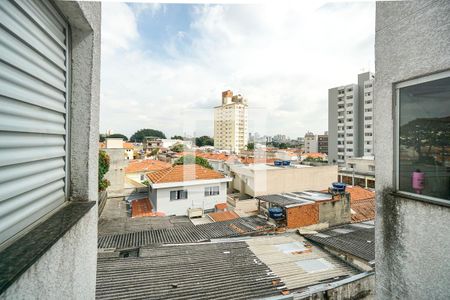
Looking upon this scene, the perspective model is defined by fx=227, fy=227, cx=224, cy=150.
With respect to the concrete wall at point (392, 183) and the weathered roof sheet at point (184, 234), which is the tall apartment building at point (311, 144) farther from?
the concrete wall at point (392, 183)

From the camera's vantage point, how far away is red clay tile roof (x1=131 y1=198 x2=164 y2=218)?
14.9 m

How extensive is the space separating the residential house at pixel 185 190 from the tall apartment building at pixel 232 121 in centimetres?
4089

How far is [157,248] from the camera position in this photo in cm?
676

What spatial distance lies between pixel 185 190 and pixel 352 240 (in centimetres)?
1130

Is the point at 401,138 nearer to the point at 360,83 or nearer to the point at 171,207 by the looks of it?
the point at 171,207

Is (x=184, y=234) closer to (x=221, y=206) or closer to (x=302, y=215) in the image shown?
(x=302, y=215)

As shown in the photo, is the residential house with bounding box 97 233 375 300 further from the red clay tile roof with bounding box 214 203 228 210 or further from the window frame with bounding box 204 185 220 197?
the window frame with bounding box 204 185 220 197

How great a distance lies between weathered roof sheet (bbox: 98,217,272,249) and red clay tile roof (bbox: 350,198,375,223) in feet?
19.6

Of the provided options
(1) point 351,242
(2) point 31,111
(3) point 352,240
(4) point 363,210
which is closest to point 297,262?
(1) point 351,242

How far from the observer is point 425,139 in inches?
89.1

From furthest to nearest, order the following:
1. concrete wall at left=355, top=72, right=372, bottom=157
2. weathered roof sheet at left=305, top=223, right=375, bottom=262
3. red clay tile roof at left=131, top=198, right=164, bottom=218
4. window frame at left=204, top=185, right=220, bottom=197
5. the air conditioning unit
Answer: concrete wall at left=355, top=72, right=372, bottom=157 < window frame at left=204, top=185, right=220, bottom=197 < red clay tile roof at left=131, top=198, right=164, bottom=218 < the air conditioning unit < weathered roof sheet at left=305, top=223, right=375, bottom=262

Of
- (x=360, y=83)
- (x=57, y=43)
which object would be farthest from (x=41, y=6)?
(x=360, y=83)

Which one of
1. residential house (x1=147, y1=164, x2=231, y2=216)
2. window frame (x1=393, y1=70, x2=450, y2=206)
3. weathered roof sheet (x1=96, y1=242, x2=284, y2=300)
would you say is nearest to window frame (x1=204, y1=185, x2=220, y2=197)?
residential house (x1=147, y1=164, x2=231, y2=216)

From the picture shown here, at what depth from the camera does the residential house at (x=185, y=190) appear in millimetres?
15943
